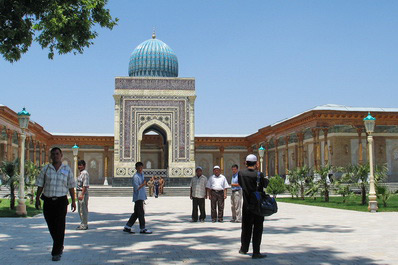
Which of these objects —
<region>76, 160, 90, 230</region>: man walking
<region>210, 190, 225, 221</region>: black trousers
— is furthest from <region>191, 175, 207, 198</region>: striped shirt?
<region>76, 160, 90, 230</region>: man walking

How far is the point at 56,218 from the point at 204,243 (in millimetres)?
2257

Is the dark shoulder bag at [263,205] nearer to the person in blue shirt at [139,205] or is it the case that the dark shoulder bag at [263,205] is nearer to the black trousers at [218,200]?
the person in blue shirt at [139,205]

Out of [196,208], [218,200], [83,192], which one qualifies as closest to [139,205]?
[83,192]

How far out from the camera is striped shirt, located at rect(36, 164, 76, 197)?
19.3 ft

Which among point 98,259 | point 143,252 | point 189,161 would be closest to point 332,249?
point 143,252

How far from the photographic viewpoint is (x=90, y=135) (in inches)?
1478

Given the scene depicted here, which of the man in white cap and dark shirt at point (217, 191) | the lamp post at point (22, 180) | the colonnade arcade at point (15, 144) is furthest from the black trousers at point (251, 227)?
the colonnade arcade at point (15, 144)

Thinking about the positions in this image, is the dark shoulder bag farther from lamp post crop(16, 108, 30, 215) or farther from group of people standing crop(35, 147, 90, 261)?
lamp post crop(16, 108, 30, 215)

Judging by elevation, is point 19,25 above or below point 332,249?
above

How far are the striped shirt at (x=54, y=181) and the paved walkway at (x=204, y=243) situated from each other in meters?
0.80

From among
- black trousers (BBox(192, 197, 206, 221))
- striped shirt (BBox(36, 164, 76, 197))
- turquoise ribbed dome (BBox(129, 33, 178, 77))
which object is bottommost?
black trousers (BBox(192, 197, 206, 221))

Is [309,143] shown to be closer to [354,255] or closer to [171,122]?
[171,122]

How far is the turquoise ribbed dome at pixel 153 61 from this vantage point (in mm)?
31641

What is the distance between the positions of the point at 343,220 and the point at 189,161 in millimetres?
19523
